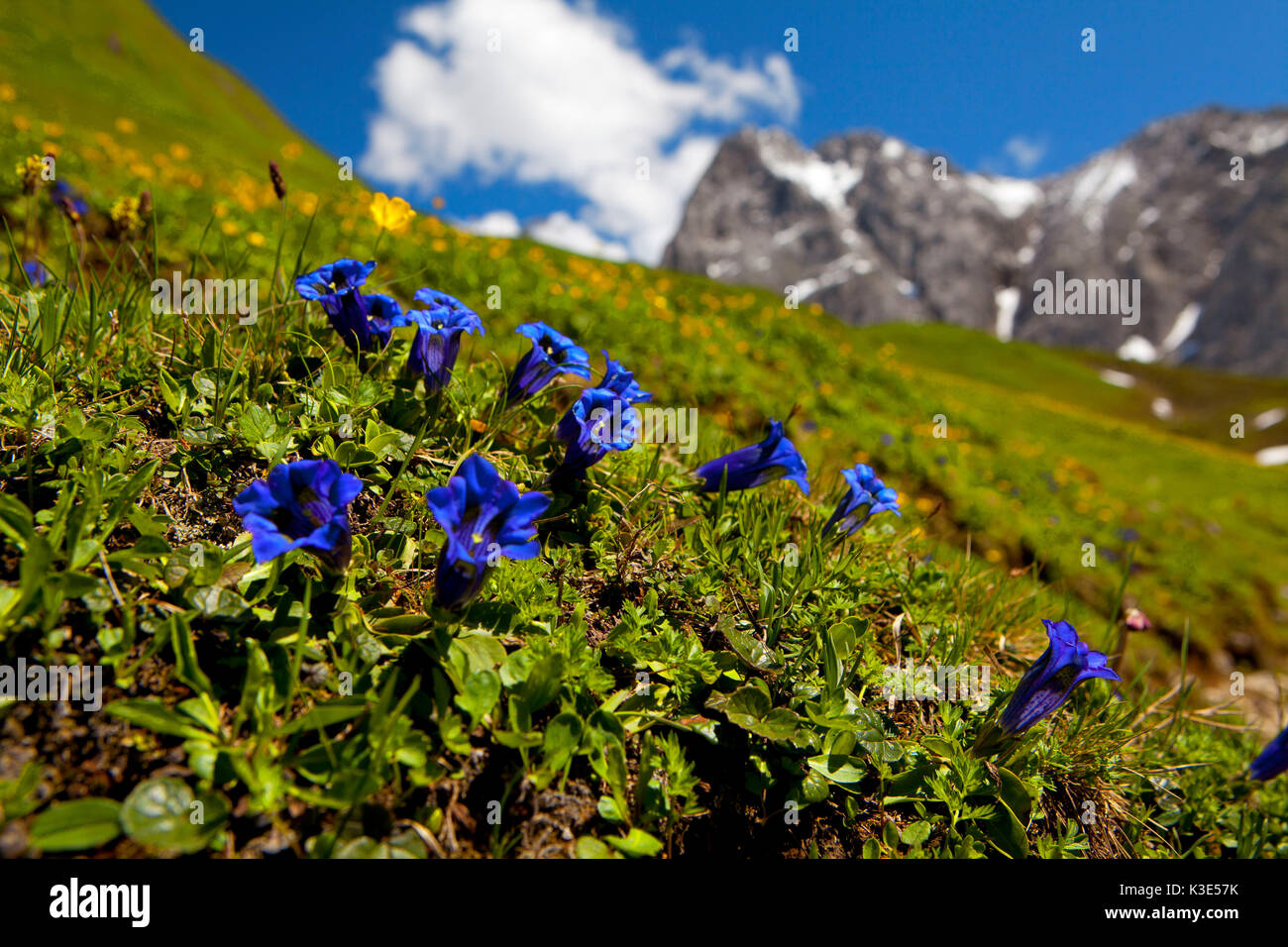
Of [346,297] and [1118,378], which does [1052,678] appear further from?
[1118,378]

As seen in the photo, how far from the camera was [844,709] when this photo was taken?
209 centimetres

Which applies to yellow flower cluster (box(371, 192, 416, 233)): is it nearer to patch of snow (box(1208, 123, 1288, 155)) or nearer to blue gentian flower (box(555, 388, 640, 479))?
blue gentian flower (box(555, 388, 640, 479))

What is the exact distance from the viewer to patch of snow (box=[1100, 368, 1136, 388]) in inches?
2896

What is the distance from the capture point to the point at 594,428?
7.54ft

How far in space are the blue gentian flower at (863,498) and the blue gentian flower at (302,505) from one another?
6.00 feet

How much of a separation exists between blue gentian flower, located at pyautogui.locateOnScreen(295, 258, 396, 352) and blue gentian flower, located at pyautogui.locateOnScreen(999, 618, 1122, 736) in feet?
8.59

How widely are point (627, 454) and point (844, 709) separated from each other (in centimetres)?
140

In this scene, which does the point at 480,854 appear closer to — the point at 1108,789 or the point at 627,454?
the point at 627,454

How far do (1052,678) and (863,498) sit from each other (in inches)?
34.8

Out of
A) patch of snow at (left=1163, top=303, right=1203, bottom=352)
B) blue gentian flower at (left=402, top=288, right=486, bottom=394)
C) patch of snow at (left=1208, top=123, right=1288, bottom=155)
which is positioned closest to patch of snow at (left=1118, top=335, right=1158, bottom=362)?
patch of snow at (left=1163, top=303, right=1203, bottom=352)

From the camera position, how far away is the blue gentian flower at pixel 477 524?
5.55 feet

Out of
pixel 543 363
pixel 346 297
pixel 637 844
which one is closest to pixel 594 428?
pixel 543 363

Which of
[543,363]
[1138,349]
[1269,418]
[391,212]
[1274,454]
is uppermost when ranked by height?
[1138,349]
